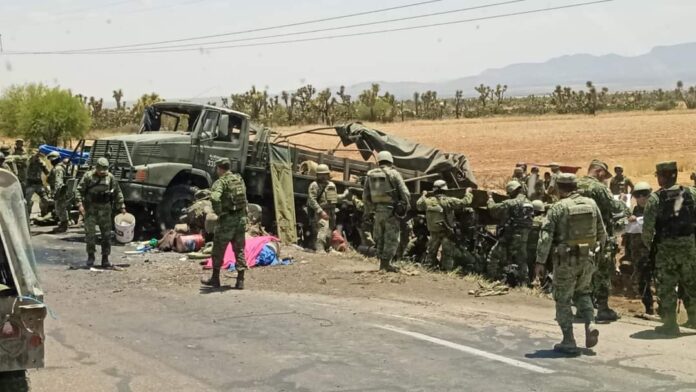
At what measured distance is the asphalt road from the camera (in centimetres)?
747

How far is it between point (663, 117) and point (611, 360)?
5497 centimetres

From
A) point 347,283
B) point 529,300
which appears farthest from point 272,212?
point 529,300

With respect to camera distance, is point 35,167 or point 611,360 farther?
point 35,167

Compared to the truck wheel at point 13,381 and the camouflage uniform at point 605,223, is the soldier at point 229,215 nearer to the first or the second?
the camouflage uniform at point 605,223

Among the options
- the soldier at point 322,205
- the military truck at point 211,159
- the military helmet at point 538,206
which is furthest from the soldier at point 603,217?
the military truck at point 211,159

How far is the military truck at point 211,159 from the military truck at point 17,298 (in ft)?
36.1

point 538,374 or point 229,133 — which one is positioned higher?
point 229,133

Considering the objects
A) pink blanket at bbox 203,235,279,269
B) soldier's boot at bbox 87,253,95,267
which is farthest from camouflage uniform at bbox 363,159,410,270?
soldier's boot at bbox 87,253,95,267

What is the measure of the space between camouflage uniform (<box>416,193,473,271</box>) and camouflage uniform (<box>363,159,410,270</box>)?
4.01ft

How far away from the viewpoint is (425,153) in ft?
59.7

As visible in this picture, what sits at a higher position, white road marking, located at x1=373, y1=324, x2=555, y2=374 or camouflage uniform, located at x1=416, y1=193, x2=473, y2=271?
camouflage uniform, located at x1=416, y1=193, x2=473, y2=271

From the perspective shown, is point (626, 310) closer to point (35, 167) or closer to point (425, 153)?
point (425, 153)

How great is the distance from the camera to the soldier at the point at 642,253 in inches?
425

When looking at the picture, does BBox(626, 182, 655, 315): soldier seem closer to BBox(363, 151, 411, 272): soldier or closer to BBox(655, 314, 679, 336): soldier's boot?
BBox(655, 314, 679, 336): soldier's boot
